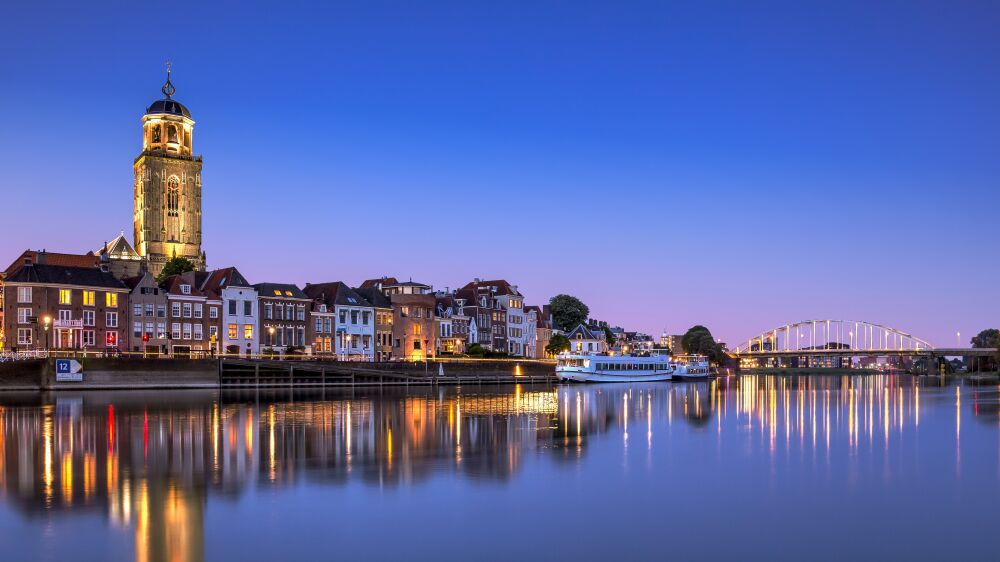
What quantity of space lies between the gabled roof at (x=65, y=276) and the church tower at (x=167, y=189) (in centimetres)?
5133

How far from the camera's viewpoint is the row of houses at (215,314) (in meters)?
74.1

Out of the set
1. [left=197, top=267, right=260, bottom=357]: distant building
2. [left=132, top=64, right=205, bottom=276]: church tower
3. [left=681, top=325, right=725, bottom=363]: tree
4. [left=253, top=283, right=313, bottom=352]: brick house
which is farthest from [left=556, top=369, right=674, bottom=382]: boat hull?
[left=681, top=325, right=725, bottom=363]: tree

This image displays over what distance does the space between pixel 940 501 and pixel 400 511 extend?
13.0 metres

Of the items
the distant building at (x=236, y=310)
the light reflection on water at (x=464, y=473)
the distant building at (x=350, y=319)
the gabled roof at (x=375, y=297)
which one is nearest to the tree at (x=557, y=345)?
the gabled roof at (x=375, y=297)

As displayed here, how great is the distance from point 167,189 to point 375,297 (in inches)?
1909

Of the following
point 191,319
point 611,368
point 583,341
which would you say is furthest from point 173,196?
point 611,368

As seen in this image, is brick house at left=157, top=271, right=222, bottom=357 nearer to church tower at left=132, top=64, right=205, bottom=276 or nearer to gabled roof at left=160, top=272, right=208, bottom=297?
gabled roof at left=160, top=272, right=208, bottom=297

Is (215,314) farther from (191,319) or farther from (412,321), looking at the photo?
(412,321)

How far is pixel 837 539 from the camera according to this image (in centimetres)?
1770

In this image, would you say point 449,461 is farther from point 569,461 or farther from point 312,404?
point 312,404

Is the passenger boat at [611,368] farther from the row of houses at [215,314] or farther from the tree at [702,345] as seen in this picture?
the tree at [702,345]

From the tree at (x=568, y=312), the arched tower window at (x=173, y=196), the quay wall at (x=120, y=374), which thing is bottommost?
the quay wall at (x=120, y=374)

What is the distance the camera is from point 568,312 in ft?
488

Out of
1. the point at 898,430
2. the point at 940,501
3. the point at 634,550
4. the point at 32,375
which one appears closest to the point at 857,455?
the point at 940,501
